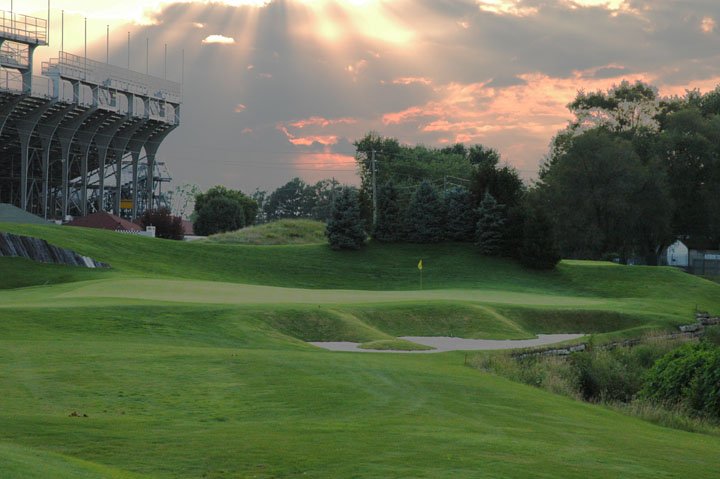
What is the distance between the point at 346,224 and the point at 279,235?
749 inches

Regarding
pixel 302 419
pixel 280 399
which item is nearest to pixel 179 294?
pixel 280 399

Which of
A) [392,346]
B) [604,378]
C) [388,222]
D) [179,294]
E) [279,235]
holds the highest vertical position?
[388,222]

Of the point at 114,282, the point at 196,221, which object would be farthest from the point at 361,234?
the point at 196,221

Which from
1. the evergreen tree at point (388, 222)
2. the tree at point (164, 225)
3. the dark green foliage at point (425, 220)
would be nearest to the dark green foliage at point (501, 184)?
the dark green foliage at point (425, 220)

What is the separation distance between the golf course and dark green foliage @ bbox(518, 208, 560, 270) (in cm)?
2531

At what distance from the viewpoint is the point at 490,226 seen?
70625 millimetres

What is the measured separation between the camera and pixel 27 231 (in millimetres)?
55656

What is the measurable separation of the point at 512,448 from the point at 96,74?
10525cm

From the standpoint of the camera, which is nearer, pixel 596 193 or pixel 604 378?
pixel 604 378

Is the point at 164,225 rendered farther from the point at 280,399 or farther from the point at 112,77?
the point at 280,399

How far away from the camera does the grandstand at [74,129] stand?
102 m

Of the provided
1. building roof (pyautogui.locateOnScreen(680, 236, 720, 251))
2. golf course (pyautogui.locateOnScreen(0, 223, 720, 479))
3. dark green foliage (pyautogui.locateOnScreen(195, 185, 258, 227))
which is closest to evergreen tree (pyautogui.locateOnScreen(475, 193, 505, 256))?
golf course (pyautogui.locateOnScreen(0, 223, 720, 479))

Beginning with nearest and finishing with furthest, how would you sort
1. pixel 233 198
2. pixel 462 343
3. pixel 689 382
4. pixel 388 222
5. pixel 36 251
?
pixel 689 382 < pixel 462 343 < pixel 36 251 < pixel 388 222 < pixel 233 198

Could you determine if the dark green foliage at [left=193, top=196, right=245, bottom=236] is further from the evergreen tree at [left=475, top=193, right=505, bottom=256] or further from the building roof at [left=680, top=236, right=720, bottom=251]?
the evergreen tree at [left=475, top=193, right=505, bottom=256]
